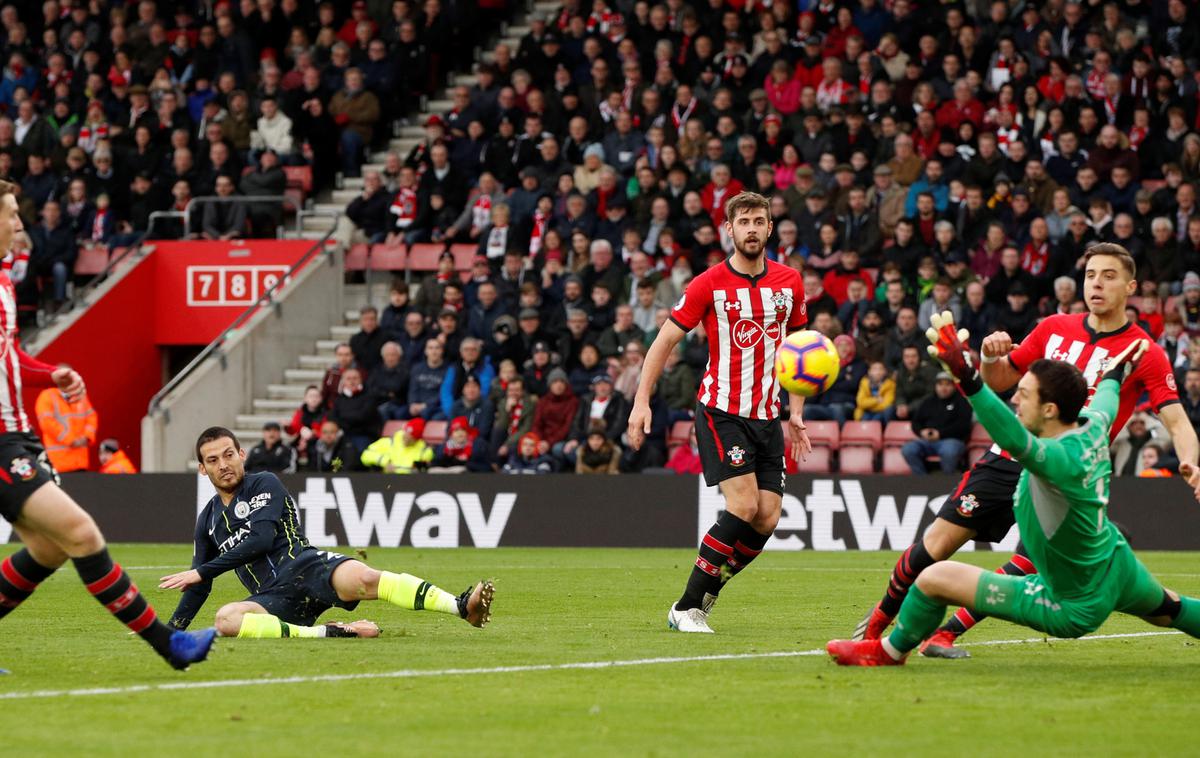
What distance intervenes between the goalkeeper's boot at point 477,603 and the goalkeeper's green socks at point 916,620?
7.98 ft

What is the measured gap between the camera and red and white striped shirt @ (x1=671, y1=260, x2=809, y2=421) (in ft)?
32.8

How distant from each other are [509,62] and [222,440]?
1843cm

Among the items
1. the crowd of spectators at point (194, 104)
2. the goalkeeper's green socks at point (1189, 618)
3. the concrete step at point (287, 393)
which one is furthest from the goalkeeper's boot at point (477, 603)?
the crowd of spectators at point (194, 104)

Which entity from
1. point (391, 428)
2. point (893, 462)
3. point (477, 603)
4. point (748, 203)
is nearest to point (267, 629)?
point (477, 603)

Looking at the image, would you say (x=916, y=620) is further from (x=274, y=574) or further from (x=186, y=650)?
(x=274, y=574)

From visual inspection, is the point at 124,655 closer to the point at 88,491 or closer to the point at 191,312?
the point at 88,491

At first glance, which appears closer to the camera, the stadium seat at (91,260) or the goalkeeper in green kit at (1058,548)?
the goalkeeper in green kit at (1058,548)

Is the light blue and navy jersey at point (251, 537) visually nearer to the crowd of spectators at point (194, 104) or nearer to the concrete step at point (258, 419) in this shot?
the concrete step at point (258, 419)

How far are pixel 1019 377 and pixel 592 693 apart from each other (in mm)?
2919

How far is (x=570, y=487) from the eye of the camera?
19.5 m

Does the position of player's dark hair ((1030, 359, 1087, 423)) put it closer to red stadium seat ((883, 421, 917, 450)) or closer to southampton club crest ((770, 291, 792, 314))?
southampton club crest ((770, 291, 792, 314))

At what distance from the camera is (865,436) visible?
2047 cm

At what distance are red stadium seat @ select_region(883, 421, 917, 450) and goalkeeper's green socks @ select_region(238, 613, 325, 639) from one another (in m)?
12.0

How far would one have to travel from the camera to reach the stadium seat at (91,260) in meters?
26.8
